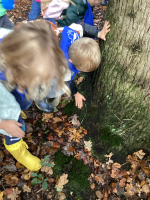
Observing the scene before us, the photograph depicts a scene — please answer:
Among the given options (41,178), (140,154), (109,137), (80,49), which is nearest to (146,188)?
(140,154)

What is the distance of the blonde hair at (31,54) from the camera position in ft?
3.91

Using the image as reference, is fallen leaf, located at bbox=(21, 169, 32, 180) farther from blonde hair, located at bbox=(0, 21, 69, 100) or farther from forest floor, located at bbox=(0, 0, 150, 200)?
blonde hair, located at bbox=(0, 21, 69, 100)

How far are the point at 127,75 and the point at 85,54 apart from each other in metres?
0.62

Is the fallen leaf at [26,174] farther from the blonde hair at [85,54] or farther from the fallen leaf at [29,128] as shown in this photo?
the blonde hair at [85,54]

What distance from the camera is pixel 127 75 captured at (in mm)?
1914

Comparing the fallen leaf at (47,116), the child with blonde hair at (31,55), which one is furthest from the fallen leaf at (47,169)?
the child with blonde hair at (31,55)

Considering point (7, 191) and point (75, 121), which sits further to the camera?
point (75, 121)

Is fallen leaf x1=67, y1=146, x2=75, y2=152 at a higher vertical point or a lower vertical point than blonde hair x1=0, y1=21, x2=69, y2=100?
lower

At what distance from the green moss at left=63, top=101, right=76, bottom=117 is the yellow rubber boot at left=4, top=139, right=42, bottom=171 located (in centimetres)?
103

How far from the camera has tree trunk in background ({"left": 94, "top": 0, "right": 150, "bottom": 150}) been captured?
5.05ft

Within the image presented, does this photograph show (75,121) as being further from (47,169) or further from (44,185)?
(44,185)

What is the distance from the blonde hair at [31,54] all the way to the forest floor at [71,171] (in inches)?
61.6

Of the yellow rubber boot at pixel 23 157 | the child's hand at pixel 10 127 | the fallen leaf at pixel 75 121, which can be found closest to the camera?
the child's hand at pixel 10 127

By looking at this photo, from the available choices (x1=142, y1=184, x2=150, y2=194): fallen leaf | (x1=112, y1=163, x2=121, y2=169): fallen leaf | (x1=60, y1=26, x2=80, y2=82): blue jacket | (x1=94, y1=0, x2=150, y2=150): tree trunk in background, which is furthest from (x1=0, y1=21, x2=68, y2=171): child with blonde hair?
(x1=142, y1=184, x2=150, y2=194): fallen leaf
